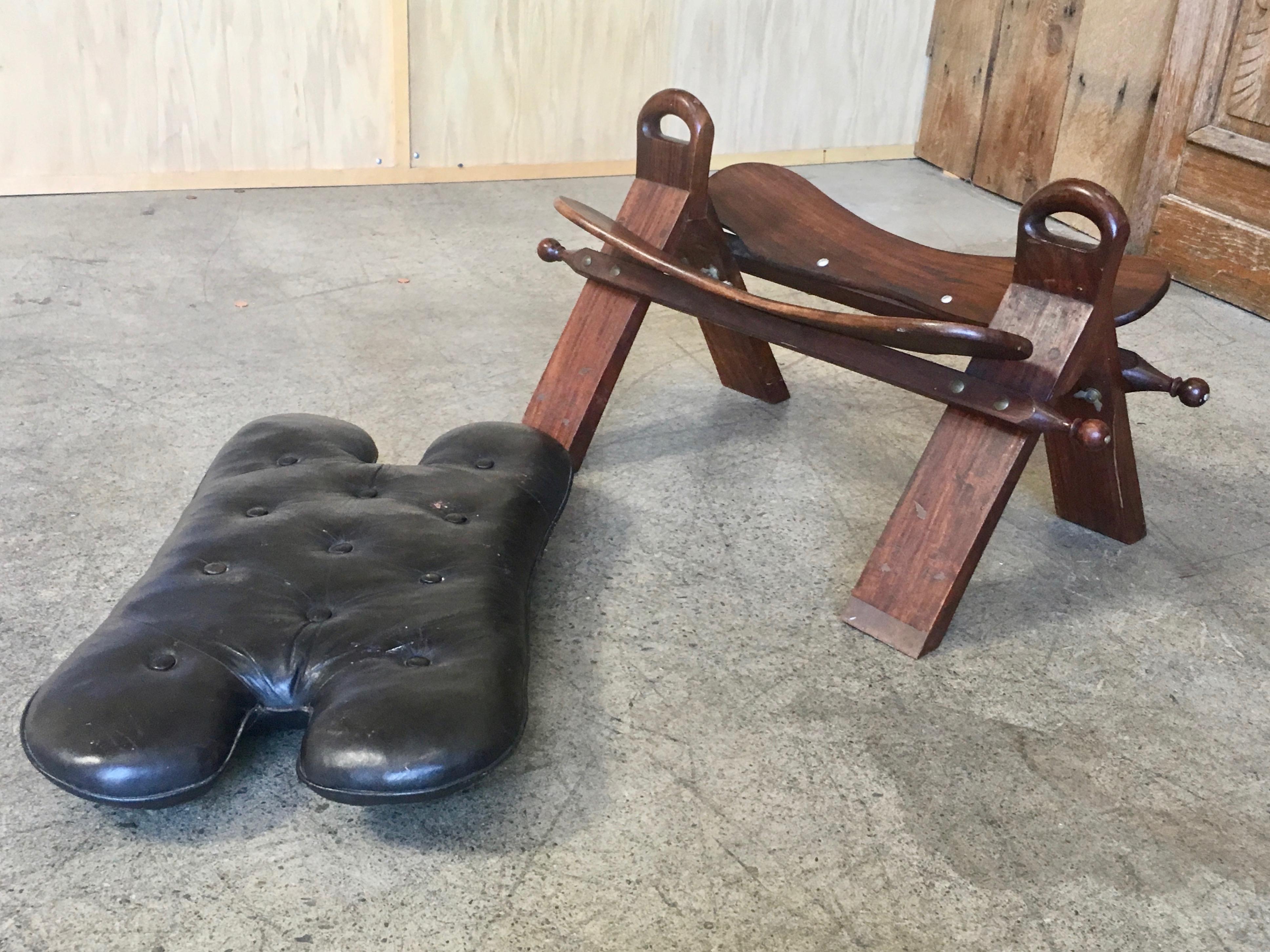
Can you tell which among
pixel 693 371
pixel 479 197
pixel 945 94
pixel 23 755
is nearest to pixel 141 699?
pixel 23 755

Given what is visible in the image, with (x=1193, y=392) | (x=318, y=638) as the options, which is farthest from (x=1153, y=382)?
(x=318, y=638)

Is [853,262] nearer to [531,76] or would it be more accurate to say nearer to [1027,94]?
[531,76]

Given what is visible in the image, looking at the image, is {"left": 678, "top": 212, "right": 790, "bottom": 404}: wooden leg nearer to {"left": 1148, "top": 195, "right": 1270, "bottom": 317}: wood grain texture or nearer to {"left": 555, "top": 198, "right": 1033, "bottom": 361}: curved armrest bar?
{"left": 555, "top": 198, "right": 1033, "bottom": 361}: curved armrest bar

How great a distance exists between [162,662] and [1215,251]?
239cm

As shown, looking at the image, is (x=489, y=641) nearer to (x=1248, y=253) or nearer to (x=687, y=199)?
(x=687, y=199)

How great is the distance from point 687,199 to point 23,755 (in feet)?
3.38

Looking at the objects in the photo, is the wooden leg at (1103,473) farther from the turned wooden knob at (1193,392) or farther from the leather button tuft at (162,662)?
the leather button tuft at (162,662)

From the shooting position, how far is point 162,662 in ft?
3.42

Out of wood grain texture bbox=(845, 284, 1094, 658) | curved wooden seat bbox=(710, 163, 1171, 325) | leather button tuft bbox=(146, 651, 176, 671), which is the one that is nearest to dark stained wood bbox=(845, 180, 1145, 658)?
wood grain texture bbox=(845, 284, 1094, 658)

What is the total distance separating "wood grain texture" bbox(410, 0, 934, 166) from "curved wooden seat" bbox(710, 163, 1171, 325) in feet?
4.43

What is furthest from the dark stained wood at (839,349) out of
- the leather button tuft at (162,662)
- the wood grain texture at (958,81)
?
the wood grain texture at (958,81)

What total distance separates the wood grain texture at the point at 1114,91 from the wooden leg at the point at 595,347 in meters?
1.50

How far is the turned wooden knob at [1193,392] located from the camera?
1.37m

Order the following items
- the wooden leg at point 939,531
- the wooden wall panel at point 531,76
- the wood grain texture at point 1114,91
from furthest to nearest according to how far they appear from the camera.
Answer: the wooden wall panel at point 531,76 < the wood grain texture at point 1114,91 < the wooden leg at point 939,531
